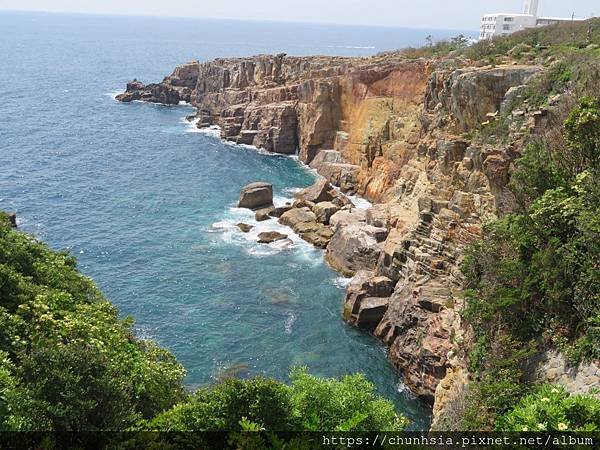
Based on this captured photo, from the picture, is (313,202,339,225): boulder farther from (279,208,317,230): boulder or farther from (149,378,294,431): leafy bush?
(149,378,294,431): leafy bush

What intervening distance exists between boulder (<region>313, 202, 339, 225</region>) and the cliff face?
0.53 meters

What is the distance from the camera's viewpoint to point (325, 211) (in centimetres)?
5859

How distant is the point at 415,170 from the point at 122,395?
1704 inches

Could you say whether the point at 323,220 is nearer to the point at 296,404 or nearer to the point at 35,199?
the point at 35,199

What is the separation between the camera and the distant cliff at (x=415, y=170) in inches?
1441

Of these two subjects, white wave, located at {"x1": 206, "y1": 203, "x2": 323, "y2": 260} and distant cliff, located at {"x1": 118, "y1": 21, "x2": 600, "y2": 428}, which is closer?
distant cliff, located at {"x1": 118, "y1": 21, "x2": 600, "y2": 428}

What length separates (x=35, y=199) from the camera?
63625mm

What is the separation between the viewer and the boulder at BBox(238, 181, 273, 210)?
63688mm

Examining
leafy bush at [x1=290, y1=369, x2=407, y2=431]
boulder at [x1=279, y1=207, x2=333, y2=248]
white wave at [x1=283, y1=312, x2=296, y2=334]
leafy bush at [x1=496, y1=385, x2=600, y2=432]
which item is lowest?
white wave at [x1=283, y1=312, x2=296, y2=334]

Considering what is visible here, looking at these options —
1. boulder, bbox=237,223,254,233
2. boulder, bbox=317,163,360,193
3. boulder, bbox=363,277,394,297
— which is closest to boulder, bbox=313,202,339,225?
boulder, bbox=237,223,254,233

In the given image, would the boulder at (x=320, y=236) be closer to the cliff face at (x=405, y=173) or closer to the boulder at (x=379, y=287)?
the cliff face at (x=405, y=173)

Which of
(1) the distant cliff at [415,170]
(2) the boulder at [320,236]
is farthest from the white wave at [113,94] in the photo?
(2) the boulder at [320,236]

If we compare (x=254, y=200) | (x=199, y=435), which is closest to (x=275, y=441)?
(x=199, y=435)

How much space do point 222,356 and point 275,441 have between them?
23953 mm
